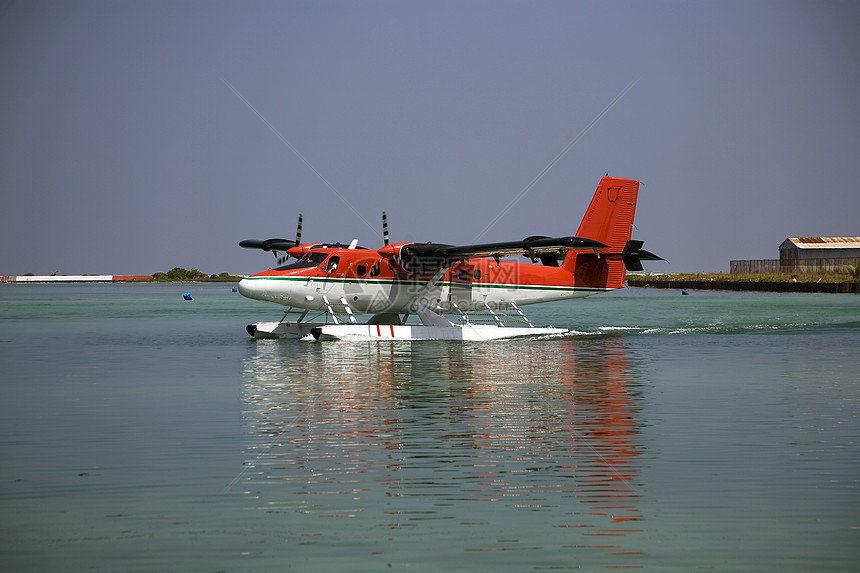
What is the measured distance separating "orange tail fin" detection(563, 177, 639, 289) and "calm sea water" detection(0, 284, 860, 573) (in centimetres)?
1177

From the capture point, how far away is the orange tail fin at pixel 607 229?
2973cm

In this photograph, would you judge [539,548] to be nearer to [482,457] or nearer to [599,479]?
[599,479]

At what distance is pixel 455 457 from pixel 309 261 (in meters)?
18.8

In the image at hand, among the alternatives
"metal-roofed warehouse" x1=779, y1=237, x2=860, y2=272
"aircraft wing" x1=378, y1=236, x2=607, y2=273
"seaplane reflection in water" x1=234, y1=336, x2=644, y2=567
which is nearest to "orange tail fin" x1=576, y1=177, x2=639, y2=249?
"aircraft wing" x1=378, y1=236, x2=607, y2=273

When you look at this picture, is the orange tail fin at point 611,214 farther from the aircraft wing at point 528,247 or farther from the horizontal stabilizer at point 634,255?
the aircraft wing at point 528,247

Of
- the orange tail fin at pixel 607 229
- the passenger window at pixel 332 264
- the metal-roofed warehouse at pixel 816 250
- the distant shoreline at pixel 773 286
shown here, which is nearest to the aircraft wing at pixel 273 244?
the passenger window at pixel 332 264

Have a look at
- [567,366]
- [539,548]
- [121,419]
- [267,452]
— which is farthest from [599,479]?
[567,366]

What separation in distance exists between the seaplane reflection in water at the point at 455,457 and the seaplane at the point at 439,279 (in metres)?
8.57

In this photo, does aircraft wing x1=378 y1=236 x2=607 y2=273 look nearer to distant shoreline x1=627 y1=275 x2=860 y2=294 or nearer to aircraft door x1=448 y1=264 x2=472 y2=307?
aircraft door x1=448 y1=264 x2=472 y2=307

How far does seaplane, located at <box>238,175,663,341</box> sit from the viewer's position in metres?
26.5

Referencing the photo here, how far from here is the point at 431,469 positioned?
8.35 meters

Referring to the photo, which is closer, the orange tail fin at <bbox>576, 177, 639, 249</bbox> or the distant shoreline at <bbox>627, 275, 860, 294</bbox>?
the orange tail fin at <bbox>576, 177, 639, 249</bbox>

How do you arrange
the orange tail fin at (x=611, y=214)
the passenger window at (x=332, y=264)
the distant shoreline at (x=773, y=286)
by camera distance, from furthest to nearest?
the distant shoreline at (x=773, y=286) < the orange tail fin at (x=611, y=214) < the passenger window at (x=332, y=264)

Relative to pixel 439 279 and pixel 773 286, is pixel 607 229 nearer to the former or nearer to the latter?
pixel 439 279
